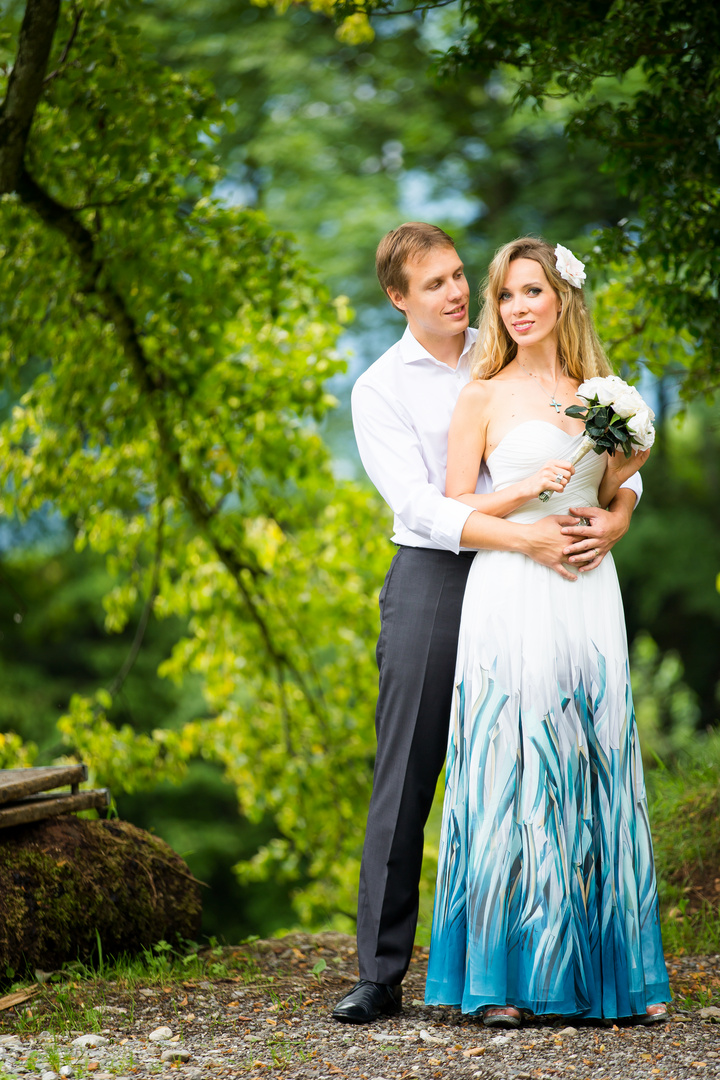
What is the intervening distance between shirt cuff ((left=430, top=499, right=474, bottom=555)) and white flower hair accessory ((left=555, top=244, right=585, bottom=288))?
703 millimetres

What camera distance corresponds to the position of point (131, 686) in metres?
13.2

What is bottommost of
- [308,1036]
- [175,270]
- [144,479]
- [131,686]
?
[131,686]

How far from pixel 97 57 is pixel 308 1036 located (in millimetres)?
3986

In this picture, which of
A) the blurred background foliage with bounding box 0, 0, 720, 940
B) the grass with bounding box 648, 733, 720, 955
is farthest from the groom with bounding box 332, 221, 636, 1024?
the grass with bounding box 648, 733, 720, 955

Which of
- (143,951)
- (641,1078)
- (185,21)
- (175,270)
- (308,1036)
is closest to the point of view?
(641,1078)

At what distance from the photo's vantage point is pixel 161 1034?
2760 millimetres

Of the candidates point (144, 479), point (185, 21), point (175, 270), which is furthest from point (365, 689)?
point (185, 21)

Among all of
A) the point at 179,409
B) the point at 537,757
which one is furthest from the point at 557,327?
the point at 179,409

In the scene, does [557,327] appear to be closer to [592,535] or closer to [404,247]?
[404,247]

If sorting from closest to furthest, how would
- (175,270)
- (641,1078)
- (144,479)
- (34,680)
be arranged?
1. (641,1078)
2. (175,270)
3. (144,479)
4. (34,680)

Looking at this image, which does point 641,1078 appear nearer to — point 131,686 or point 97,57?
point 97,57

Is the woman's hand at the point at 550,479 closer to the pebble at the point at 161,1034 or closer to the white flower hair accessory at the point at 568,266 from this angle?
the white flower hair accessory at the point at 568,266

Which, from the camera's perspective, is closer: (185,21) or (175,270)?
(175,270)

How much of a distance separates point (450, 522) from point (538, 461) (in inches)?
11.8
